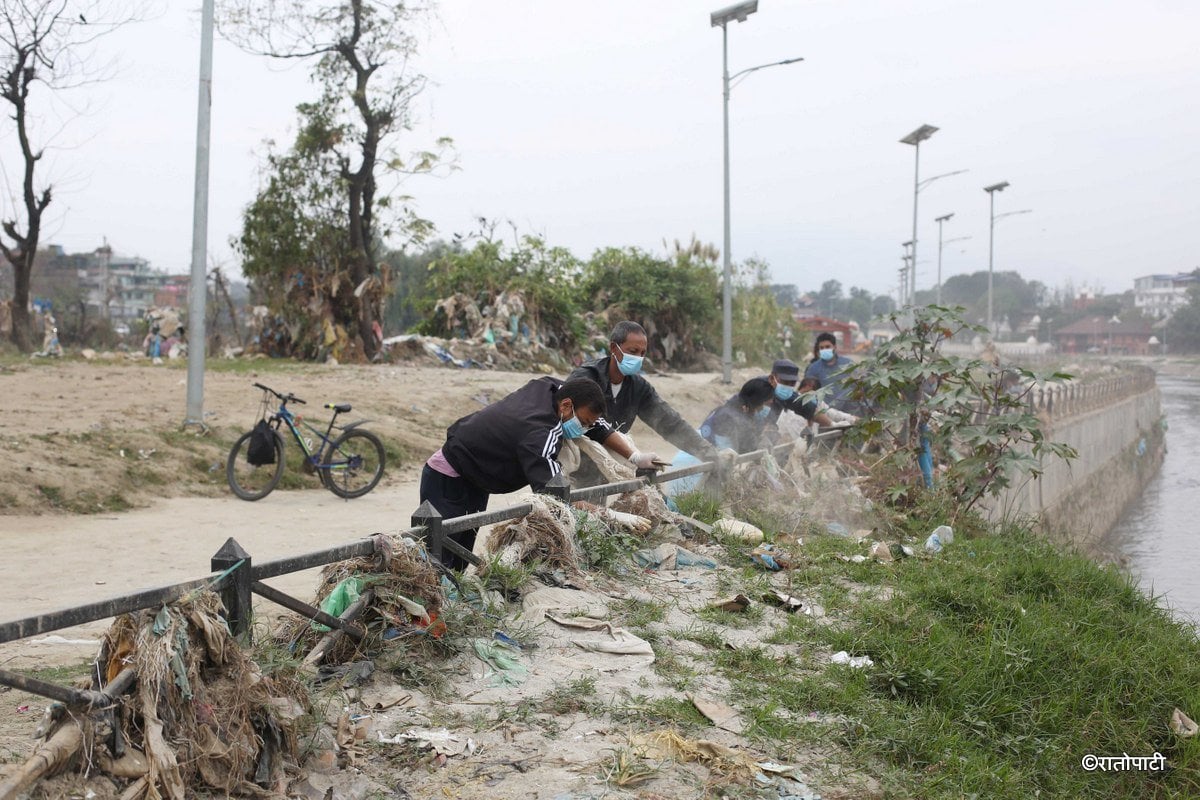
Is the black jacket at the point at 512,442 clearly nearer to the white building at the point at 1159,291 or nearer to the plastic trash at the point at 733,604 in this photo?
the plastic trash at the point at 733,604

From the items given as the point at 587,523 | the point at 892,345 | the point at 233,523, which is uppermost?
the point at 892,345

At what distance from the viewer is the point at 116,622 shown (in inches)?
111

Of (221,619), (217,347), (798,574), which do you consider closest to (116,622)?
(221,619)

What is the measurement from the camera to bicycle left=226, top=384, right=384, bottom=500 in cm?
944

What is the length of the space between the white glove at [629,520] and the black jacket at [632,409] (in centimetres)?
45

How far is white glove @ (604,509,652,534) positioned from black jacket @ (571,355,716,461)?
45 centimetres

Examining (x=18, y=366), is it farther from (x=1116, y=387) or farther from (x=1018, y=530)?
(x=1116, y=387)

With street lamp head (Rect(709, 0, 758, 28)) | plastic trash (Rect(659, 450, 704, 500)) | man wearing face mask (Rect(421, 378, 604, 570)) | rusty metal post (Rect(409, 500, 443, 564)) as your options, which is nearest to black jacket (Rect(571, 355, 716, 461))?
plastic trash (Rect(659, 450, 704, 500))

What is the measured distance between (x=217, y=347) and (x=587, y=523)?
2181 centimetres


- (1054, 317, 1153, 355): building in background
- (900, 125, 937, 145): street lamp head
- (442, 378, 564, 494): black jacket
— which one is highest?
(900, 125, 937, 145): street lamp head

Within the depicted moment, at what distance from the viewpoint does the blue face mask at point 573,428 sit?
5133mm

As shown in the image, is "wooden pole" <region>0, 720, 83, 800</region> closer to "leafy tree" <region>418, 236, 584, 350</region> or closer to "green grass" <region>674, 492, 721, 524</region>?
"green grass" <region>674, 492, 721, 524</region>

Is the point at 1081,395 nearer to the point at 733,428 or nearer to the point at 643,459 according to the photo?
the point at 733,428

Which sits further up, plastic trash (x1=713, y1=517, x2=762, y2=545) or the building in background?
the building in background
